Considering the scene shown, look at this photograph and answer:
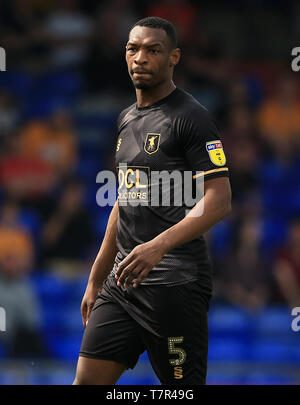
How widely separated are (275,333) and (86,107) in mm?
4285

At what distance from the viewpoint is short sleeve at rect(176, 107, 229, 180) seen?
365 centimetres

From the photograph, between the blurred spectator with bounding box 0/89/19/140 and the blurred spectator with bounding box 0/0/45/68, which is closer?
the blurred spectator with bounding box 0/89/19/140

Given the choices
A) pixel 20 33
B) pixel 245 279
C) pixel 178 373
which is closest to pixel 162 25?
pixel 178 373

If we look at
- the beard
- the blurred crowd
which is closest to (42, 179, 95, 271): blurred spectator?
the blurred crowd

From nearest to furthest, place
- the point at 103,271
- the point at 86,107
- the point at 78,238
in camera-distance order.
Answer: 1. the point at 103,271
2. the point at 78,238
3. the point at 86,107

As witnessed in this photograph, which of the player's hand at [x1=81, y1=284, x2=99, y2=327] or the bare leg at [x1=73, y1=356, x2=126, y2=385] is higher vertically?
the player's hand at [x1=81, y1=284, x2=99, y2=327]

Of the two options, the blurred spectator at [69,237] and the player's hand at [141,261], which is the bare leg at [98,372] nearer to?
the player's hand at [141,261]

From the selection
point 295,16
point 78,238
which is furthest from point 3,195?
point 295,16

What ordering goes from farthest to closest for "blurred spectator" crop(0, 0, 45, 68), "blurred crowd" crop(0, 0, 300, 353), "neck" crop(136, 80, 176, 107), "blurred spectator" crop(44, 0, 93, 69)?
"blurred spectator" crop(44, 0, 93, 69) → "blurred spectator" crop(0, 0, 45, 68) → "blurred crowd" crop(0, 0, 300, 353) → "neck" crop(136, 80, 176, 107)

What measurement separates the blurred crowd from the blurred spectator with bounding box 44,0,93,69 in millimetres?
16

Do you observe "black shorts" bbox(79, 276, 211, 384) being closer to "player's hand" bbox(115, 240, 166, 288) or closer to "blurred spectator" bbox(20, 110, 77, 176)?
"player's hand" bbox(115, 240, 166, 288)

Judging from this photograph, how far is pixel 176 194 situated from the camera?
3.81 m
